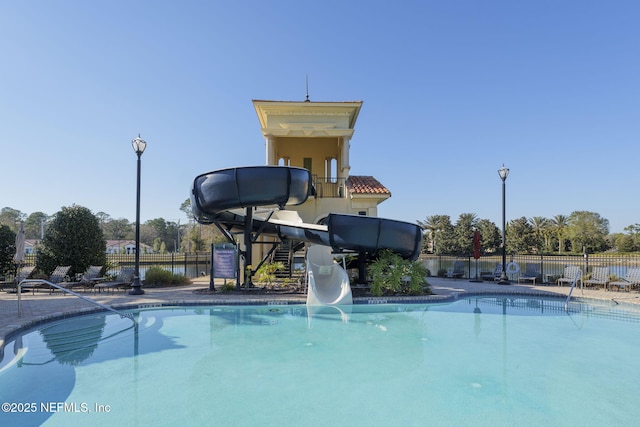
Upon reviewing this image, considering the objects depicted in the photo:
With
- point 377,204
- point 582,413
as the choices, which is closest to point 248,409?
point 582,413

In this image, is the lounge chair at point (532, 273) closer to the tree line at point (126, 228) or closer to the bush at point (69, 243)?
the bush at point (69, 243)

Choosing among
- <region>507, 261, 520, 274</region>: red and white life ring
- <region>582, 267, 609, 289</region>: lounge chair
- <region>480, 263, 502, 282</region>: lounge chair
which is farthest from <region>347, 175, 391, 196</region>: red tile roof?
<region>582, 267, 609, 289</region>: lounge chair

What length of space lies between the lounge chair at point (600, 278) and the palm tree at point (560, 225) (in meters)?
56.0

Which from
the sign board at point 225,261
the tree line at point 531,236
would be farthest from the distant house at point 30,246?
the tree line at point 531,236

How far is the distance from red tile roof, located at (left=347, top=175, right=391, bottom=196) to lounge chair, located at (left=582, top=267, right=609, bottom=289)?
899 cm

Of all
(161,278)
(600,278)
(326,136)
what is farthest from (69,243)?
(600,278)

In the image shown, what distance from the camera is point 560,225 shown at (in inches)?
2618

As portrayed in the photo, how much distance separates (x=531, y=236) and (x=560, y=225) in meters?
13.8

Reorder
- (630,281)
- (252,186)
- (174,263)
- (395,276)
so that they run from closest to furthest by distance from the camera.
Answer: (252,186) < (395,276) < (630,281) < (174,263)

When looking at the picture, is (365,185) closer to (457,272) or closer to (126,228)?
(457,272)

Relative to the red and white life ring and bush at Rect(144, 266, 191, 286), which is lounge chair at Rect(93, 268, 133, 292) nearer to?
bush at Rect(144, 266, 191, 286)

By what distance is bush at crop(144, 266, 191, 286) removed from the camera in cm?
1546

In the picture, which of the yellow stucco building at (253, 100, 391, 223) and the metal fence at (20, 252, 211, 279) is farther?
the metal fence at (20, 252, 211, 279)

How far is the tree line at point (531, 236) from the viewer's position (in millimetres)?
54812
